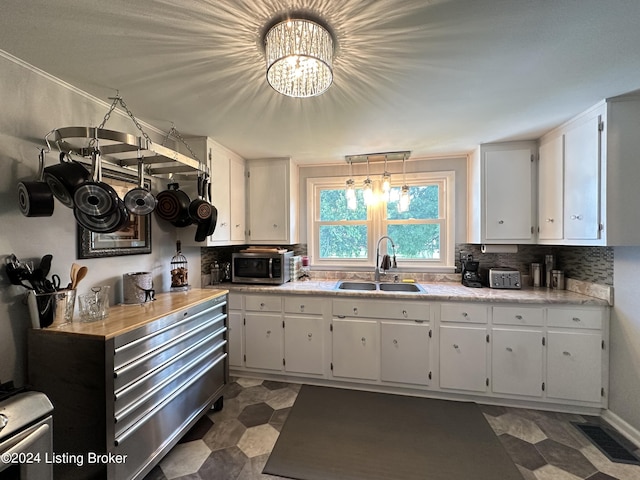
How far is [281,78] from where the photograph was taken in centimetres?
122

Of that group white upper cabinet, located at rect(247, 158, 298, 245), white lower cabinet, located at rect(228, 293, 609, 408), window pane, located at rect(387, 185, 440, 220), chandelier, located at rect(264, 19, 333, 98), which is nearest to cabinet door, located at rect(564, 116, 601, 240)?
white lower cabinet, located at rect(228, 293, 609, 408)

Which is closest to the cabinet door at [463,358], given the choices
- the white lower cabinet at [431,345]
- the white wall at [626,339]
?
the white lower cabinet at [431,345]

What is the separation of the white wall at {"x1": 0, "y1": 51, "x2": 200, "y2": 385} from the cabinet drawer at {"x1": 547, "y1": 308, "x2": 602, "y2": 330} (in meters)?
3.39

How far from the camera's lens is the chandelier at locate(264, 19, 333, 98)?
108cm

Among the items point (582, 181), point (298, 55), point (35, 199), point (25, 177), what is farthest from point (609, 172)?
point (25, 177)

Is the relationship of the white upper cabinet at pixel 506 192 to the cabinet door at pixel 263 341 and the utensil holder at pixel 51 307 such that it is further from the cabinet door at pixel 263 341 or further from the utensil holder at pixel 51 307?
the utensil holder at pixel 51 307

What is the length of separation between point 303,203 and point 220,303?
1660 mm

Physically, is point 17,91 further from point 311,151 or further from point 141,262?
point 311,151

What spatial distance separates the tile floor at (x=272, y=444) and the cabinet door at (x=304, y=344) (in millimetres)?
318

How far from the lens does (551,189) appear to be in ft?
7.62

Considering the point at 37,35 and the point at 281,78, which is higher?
the point at 37,35

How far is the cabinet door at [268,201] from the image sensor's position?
305cm

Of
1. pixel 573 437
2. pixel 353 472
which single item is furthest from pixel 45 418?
pixel 573 437

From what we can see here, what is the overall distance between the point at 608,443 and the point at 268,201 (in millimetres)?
3379
